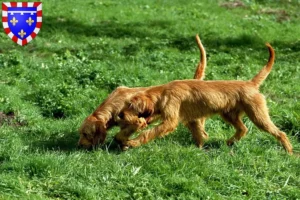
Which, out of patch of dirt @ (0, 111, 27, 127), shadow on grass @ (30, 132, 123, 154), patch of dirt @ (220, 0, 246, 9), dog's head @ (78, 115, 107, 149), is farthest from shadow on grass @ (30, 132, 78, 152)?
patch of dirt @ (220, 0, 246, 9)

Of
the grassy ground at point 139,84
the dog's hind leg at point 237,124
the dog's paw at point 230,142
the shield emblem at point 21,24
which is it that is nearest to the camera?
the grassy ground at point 139,84

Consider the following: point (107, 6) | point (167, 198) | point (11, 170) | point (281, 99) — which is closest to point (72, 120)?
point (11, 170)

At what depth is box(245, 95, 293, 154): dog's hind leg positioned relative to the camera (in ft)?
24.0

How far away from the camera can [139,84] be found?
10.4m

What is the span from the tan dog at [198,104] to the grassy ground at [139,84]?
0.24m

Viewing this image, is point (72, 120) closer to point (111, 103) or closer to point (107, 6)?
point (111, 103)

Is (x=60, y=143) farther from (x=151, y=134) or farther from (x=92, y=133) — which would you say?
(x=151, y=134)

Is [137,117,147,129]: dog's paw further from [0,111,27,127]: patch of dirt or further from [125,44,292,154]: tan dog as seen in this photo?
[0,111,27,127]: patch of dirt

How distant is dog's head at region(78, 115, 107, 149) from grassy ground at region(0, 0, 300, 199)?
0.20 metres

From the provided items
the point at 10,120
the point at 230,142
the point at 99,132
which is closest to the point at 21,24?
the point at 10,120

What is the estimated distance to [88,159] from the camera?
6.74 metres

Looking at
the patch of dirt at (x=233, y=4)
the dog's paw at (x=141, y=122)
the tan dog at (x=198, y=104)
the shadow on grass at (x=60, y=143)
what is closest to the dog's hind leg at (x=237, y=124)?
the tan dog at (x=198, y=104)

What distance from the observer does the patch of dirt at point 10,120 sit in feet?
27.9

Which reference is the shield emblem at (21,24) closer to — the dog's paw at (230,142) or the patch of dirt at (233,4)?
the dog's paw at (230,142)
